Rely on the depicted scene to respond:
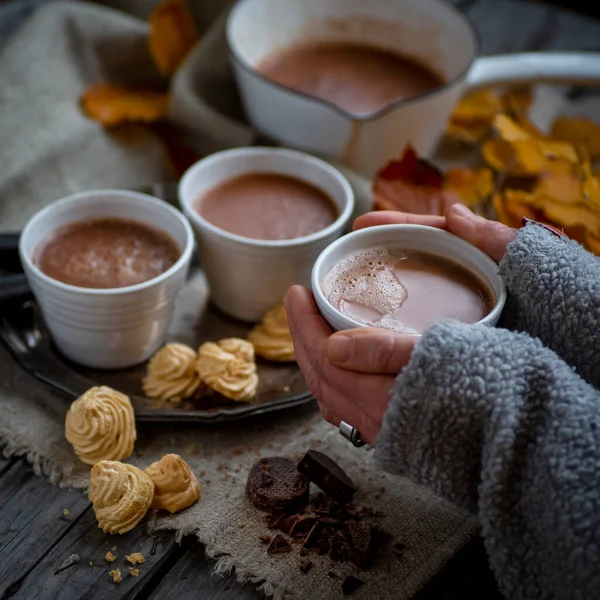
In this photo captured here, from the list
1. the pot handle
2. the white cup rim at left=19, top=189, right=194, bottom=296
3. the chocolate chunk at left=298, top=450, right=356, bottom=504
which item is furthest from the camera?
the pot handle

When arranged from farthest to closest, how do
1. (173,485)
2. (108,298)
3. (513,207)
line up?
(513,207)
(108,298)
(173,485)

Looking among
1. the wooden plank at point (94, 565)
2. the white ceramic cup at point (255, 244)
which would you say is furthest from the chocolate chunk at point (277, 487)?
the white ceramic cup at point (255, 244)

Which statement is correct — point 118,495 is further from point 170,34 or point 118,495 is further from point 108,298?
point 170,34

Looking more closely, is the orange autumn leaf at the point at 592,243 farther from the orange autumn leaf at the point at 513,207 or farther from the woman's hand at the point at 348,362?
the woman's hand at the point at 348,362

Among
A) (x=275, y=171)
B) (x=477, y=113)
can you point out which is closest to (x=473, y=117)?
(x=477, y=113)

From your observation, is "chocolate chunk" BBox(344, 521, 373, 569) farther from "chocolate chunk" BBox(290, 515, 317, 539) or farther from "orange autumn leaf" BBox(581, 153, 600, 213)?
"orange autumn leaf" BBox(581, 153, 600, 213)

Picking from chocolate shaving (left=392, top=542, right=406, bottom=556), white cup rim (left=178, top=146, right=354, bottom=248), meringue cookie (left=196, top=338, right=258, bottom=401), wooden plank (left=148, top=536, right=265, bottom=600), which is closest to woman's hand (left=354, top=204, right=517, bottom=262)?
white cup rim (left=178, top=146, right=354, bottom=248)
